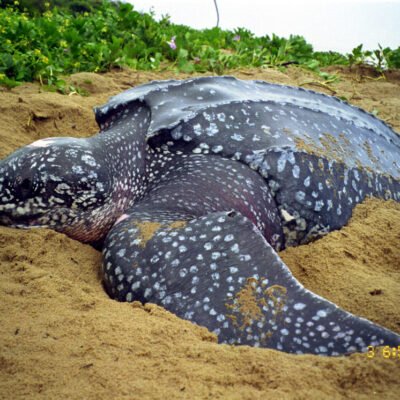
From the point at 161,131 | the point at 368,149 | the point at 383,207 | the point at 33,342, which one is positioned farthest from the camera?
the point at 368,149

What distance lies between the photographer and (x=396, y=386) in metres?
1.00

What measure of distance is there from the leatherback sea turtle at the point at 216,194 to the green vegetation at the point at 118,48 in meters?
1.52

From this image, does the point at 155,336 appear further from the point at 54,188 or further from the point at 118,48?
the point at 118,48

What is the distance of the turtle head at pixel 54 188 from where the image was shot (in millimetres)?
1848

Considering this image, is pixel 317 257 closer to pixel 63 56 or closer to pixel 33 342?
pixel 33 342

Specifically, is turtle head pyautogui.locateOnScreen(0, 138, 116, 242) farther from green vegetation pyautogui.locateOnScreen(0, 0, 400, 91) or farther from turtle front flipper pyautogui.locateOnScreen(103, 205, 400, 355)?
green vegetation pyautogui.locateOnScreen(0, 0, 400, 91)

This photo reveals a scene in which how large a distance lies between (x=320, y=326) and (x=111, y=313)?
62cm

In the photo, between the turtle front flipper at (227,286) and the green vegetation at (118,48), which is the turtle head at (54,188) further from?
the green vegetation at (118,48)

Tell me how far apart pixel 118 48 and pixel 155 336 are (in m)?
3.83

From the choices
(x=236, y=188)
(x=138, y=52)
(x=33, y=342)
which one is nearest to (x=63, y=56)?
(x=138, y=52)

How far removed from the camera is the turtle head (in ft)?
6.06

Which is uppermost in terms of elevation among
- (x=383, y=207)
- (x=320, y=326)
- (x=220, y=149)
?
(x=220, y=149)
